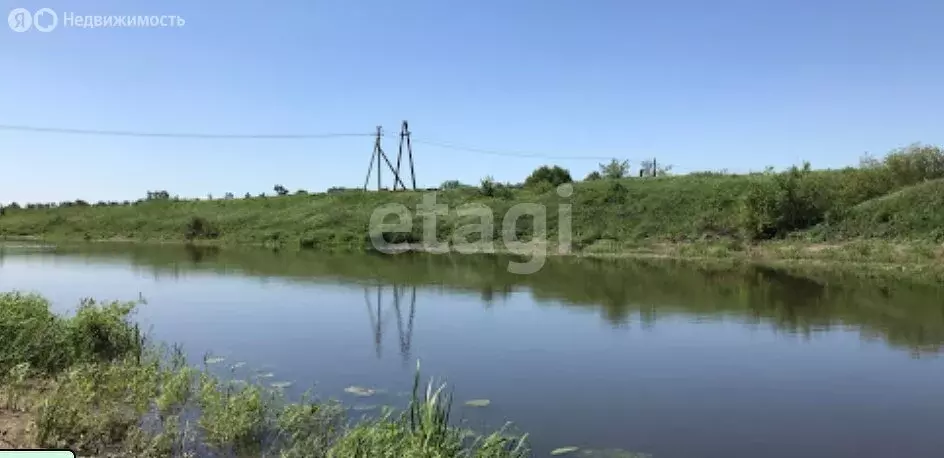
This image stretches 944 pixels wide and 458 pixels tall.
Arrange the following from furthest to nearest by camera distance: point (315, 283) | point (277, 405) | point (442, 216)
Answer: point (442, 216) < point (315, 283) < point (277, 405)

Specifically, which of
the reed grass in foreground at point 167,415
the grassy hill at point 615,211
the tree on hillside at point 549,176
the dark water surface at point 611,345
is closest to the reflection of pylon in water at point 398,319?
the dark water surface at point 611,345

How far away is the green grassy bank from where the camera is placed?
3209cm

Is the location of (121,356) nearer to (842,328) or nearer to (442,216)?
(842,328)

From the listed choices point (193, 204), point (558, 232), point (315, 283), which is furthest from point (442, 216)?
point (193, 204)

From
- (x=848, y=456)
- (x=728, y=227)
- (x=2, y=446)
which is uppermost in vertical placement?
(x=728, y=227)

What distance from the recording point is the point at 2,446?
5.98 meters

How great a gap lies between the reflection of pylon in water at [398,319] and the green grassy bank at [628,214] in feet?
56.4

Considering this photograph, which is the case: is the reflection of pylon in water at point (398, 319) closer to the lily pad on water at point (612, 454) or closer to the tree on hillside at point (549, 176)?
the lily pad on water at point (612, 454)

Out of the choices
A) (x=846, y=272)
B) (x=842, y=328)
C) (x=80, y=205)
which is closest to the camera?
(x=842, y=328)

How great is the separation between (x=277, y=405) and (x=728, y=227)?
31053 millimetres

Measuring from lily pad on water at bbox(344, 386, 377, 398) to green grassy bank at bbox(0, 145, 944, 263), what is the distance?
24.3m

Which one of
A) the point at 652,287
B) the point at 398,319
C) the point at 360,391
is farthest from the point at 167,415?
the point at 652,287

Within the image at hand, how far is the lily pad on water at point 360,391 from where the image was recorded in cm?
923

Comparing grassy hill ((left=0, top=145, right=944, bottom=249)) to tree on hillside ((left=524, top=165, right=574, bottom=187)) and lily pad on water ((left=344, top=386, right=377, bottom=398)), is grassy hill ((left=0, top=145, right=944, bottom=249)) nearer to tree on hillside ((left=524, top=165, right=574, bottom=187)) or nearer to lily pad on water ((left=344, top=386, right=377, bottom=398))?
tree on hillside ((left=524, top=165, right=574, bottom=187))
